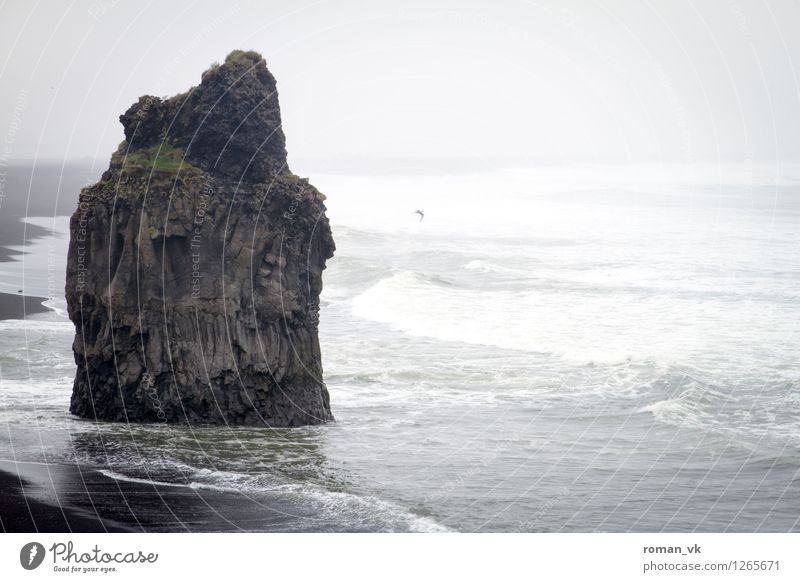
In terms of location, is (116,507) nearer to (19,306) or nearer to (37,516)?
(37,516)

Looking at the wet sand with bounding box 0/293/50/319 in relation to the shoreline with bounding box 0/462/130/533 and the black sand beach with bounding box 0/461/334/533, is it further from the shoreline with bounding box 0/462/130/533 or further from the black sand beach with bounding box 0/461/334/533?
the shoreline with bounding box 0/462/130/533

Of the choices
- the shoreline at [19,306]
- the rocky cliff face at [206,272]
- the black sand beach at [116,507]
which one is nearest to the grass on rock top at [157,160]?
the rocky cliff face at [206,272]

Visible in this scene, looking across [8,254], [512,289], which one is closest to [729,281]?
[512,289]

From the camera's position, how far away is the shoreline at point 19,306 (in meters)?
48.8

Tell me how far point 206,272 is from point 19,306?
21.5m

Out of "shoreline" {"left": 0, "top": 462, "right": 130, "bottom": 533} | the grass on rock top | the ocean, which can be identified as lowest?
"shoreline" {"left": 0, "top": 462, "right": 130, "bottom": 533}

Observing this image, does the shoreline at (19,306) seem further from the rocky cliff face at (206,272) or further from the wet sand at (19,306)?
the rocky cliff face at (206,272)

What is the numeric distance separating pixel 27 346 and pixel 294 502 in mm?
19804

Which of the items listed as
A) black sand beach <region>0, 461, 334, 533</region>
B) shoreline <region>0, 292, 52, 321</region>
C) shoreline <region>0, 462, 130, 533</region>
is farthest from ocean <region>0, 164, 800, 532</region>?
shoreline <region>0, 462, 130, 533</region>

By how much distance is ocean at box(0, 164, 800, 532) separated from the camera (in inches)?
1087

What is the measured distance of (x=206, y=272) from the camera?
32406mm

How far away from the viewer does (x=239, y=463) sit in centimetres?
2914

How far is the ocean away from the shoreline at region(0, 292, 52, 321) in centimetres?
103

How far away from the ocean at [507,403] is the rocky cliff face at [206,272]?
111cm
